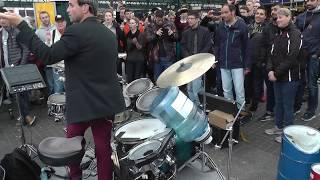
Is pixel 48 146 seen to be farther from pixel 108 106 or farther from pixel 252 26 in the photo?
pixel 252 26

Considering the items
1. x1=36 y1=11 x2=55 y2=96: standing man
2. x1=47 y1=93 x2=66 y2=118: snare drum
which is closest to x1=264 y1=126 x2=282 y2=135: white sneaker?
x1=47 y1=93 x2=66 y2=118: snare drum

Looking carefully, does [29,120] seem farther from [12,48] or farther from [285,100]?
[285,100]

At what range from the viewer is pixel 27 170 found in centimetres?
379

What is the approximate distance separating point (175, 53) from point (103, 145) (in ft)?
12.4

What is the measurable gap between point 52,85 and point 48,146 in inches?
172

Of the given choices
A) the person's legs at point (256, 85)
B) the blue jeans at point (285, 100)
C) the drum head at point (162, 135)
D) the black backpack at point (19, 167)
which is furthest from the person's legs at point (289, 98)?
the black backpack at point (19, 167)

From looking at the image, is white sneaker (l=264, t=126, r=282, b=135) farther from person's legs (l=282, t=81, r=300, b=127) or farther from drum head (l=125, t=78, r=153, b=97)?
drum head (l=125, t=78, r=153, b=97)

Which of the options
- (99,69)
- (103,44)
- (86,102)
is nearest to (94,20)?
(103,44)

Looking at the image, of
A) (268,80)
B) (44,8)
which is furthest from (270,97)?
(44,8)

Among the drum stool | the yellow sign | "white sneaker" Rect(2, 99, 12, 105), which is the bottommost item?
"white sneaker" Rect(2, 99, 12, 105)

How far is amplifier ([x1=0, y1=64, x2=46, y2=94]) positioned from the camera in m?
4.17

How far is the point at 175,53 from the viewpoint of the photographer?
22.5 feet

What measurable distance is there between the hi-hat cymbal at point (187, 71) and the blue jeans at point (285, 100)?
185 cm

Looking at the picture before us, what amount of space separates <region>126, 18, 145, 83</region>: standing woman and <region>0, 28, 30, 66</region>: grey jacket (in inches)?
80.0
